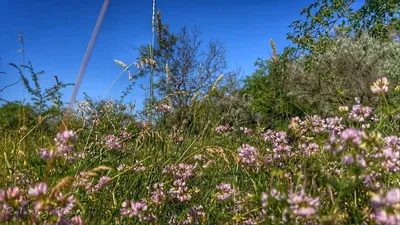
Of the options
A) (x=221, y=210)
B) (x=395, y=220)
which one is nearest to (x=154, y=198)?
(x=221, y=210)

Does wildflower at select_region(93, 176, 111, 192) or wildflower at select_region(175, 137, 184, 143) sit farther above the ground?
wildflower at select_region(175, 137, 184, 143)

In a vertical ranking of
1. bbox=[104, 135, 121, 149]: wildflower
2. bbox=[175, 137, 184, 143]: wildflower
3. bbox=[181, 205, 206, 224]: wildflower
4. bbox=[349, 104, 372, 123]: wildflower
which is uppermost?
bbox=[175, 137, 184, 143]: wildflower

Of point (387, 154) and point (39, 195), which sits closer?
point (39, 195)

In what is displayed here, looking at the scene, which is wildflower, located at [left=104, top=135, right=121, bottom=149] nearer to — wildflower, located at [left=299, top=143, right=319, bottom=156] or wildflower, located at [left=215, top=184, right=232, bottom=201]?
wildflower, located at [left=215, top=184, right=232, bottom=201]

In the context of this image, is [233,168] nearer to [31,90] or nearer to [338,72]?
[31,90]

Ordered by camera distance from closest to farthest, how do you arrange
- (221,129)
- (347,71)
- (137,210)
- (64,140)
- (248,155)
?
(64,140), (137,210), (248,155), (221,129), (347,71)

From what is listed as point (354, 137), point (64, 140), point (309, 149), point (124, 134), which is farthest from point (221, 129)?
point (354, 137)

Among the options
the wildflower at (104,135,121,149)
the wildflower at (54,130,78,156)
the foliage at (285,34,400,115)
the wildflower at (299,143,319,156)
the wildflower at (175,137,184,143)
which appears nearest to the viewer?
the wildflower at (54,130,78,156)

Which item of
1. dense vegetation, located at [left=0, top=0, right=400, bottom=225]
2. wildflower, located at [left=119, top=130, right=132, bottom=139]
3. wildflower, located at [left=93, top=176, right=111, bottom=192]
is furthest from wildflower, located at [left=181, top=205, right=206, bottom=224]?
wildflower, located at [left=119, top=130, right=132, bottom=139]

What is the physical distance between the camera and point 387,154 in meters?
1.59

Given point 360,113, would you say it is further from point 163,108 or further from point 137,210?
point 163,108

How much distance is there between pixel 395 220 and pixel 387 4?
1188cm

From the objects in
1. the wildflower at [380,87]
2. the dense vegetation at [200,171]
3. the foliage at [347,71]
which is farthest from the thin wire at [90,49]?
the foliage at [347,71]

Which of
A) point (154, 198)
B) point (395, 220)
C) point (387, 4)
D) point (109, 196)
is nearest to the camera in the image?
point (395, 220)
